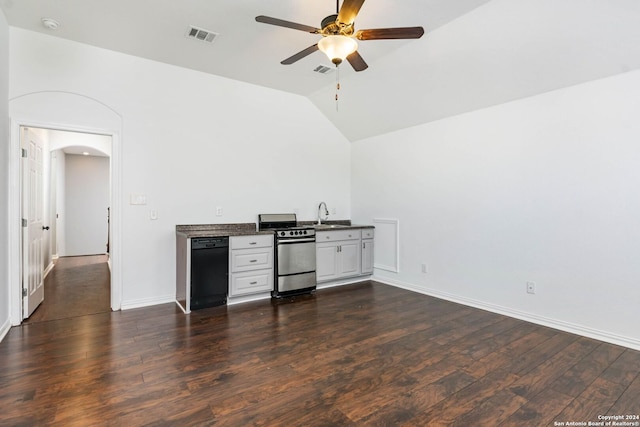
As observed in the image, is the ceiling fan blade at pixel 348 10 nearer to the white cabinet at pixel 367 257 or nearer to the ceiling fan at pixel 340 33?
the ceiling fan at pixel 340 33

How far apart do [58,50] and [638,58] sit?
5502 millimetres

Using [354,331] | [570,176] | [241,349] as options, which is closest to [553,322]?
[570,176]

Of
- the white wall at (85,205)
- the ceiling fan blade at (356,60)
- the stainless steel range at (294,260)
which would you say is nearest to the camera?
the ceiling fan blade at (356,60)

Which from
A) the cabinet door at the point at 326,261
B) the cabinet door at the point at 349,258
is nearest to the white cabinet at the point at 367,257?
the cabinet door at the point at 349,258

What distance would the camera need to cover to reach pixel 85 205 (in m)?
8.11

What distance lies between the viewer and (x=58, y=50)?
11.2 feet

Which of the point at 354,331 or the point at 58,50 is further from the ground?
the point at 58,50

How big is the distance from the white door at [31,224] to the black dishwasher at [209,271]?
1671mm

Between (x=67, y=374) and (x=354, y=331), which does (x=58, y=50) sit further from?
(x=354, y=331)

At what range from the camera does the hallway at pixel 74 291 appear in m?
3.63

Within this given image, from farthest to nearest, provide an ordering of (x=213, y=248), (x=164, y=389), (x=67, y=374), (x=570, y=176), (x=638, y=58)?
(x=213, y=248) < (x=570, y=176) < (x=638, y=58) < (x=67, y=374) < (x=164, y=389)

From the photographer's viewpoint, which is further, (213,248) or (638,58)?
(213,248)

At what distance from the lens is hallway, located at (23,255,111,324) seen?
11.9 ft

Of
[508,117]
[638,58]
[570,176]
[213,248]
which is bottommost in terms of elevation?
[213,248]
